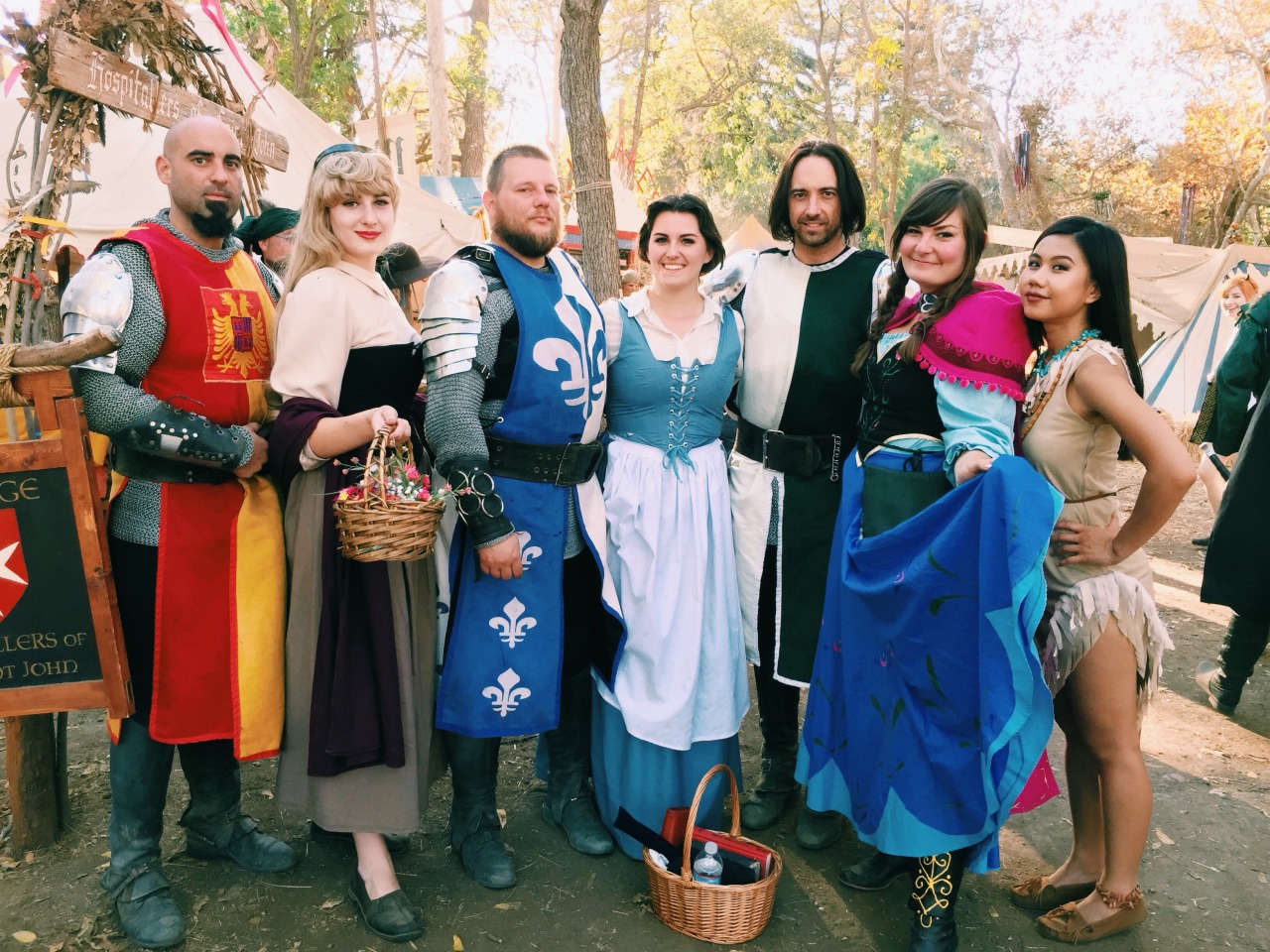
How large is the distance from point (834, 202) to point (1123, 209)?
23.2m

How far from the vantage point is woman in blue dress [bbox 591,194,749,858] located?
262cm

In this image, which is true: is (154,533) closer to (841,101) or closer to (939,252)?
(939,252)

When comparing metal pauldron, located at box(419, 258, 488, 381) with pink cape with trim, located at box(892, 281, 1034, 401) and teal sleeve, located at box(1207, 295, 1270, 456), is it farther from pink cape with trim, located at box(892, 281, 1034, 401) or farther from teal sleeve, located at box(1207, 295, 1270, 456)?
teal sleeve, located at box(1207, 295, 1270, 456)

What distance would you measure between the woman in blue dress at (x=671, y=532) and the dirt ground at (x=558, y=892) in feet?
1.02

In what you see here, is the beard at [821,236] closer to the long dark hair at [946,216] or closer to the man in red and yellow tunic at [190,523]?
the long dark hair at [946,216]

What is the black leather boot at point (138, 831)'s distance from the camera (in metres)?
2.32

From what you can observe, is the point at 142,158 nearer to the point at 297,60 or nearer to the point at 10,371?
the point at 297,60

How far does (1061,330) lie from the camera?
2244 millimetres

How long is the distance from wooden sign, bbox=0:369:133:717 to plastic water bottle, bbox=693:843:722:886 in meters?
1.55

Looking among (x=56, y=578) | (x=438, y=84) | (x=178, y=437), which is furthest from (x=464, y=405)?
(x=438, y=84)

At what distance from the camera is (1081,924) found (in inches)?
92.1

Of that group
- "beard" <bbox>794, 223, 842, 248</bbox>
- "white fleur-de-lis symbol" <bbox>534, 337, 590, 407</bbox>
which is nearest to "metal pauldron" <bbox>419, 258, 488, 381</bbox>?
"white fleur-de-lis symbol" <bbox>534, 337, 590, 407</bbox>

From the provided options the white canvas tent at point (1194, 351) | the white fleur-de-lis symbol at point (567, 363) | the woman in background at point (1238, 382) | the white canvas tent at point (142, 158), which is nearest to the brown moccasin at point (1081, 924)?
the white fleur-de-lis symbol at point (567, 363)

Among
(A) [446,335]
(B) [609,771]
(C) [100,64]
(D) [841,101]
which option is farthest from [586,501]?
(D) [841,101]
